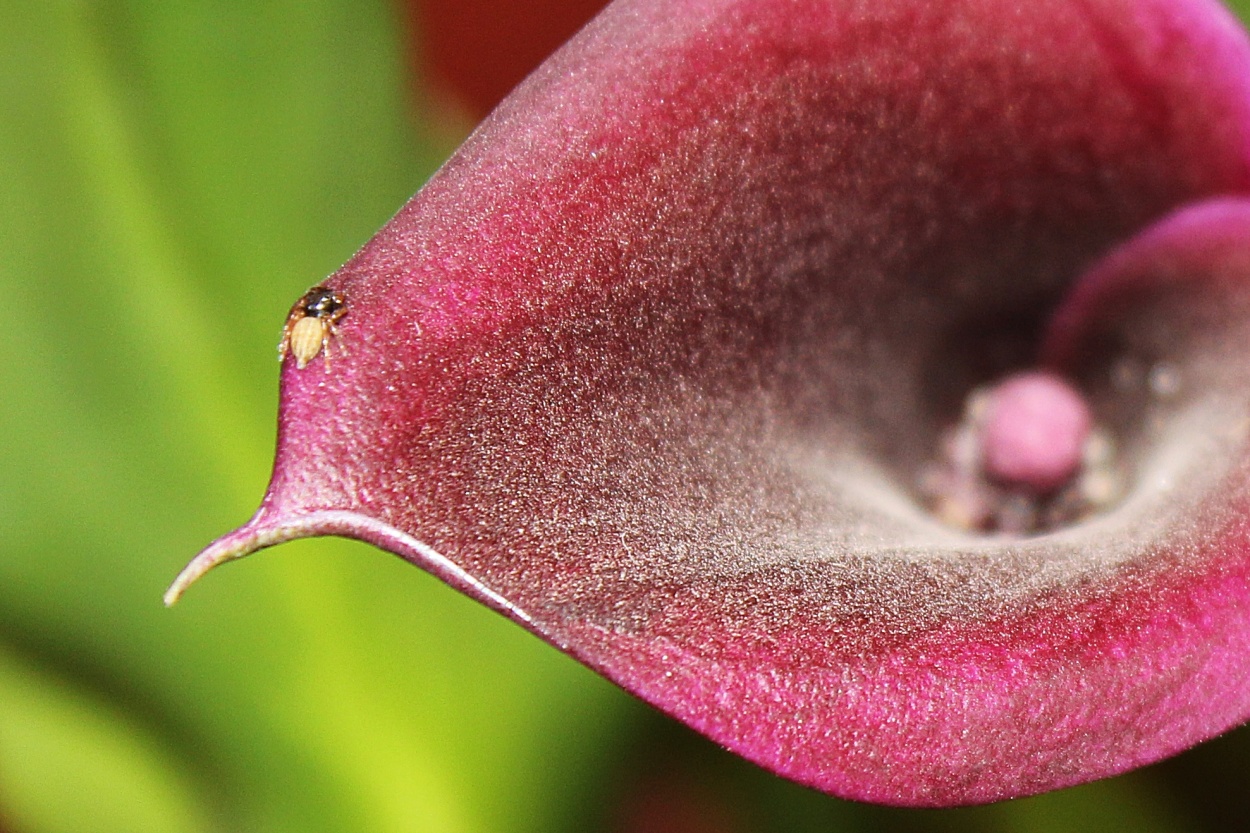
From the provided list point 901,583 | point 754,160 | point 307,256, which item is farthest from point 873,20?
point 307,256

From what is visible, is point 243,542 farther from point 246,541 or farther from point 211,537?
point 211,537

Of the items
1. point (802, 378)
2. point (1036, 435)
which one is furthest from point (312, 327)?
point (1036, 435)

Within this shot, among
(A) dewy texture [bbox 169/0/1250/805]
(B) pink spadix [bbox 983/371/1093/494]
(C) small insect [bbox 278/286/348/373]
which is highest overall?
(C) small insect [bbox 278/286/348/373]

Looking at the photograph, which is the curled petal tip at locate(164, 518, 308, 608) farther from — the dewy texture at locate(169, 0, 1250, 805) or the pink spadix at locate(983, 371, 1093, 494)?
the pink spadix at locate(983, 371, 1093, 494)

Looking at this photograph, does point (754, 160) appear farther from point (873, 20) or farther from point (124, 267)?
point (124, 267)

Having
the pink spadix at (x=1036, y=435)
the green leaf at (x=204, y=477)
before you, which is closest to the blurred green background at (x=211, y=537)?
the green leaf at (x=204, y=477)

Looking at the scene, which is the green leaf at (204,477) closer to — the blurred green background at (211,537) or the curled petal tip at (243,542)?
the blurred green background at (211,537)

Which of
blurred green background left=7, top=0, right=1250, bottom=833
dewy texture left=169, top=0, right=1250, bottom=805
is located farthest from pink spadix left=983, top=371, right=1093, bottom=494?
blurred green background left=7, top=0, right=1250, bottom=833
